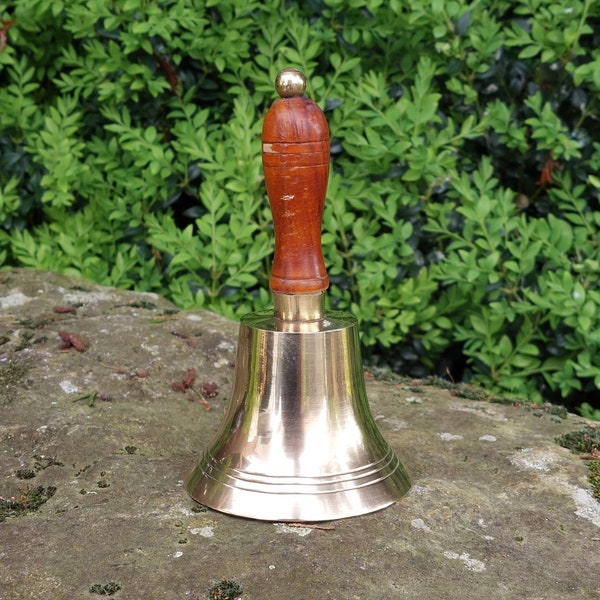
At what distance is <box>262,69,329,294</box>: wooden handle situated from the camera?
196 cm

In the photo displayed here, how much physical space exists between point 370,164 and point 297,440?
6.01 feet

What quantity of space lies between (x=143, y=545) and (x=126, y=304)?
1575 mm

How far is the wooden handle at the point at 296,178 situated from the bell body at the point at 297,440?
139 mm

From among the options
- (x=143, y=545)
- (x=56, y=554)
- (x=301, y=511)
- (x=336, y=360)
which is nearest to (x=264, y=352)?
(x=336, y=360)

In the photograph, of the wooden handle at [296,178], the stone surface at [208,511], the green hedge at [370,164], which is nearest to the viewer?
the stone surface at [208,511]

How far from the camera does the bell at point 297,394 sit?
1.99m

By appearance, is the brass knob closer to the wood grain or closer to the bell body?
the wood grain

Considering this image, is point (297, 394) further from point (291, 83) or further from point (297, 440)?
point (291, 83)

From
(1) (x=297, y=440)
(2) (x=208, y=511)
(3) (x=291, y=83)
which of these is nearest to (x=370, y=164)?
(3) (x=291, y=83)

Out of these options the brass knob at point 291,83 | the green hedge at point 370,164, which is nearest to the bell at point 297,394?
the brass knob at point 291,83

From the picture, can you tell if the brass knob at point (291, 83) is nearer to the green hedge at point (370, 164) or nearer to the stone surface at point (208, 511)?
the stone surface at point (208, 511)

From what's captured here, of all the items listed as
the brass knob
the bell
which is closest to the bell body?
the bell

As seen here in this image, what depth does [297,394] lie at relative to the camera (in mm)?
2088

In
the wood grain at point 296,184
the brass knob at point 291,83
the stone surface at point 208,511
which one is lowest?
the stone surface at point 208,511
